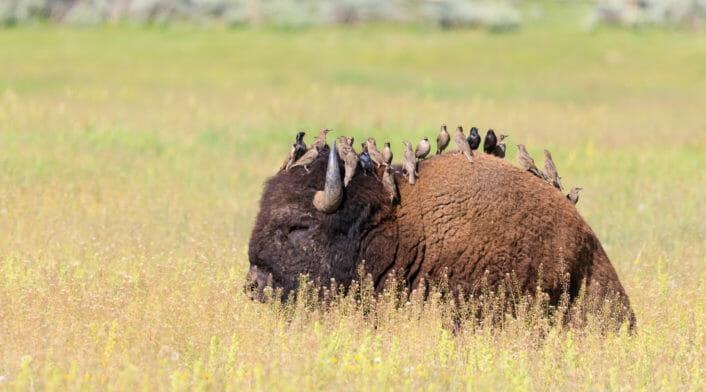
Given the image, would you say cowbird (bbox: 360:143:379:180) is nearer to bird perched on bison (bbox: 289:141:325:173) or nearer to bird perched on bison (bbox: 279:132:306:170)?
bird perched on bison (bbox: 289:141:325:173)

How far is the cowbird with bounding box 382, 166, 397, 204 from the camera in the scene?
8.16 m

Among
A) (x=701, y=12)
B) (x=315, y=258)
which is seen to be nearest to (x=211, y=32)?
(x=701, y=12)

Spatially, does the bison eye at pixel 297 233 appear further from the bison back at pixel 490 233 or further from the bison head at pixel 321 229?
the bison back at pixel 490 233

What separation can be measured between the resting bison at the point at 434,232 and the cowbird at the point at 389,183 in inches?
1.8

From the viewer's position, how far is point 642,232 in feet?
41.9

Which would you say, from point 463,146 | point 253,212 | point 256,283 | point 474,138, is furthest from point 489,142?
point 253,212

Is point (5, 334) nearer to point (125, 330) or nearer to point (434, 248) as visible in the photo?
point (125, 330)

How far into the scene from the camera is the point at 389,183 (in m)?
8.21

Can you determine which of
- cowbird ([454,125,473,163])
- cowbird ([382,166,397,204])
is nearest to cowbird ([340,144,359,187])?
cowbird ([382,166,397,204])

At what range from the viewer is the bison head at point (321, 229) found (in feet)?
26.5

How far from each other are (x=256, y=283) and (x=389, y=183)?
1368 mm

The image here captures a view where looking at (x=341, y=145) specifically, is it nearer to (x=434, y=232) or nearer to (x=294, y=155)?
(x=294, y=155)

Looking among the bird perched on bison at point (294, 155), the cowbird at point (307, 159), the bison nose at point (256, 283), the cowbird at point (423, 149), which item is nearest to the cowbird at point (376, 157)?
the cowbird at point (307, 159)

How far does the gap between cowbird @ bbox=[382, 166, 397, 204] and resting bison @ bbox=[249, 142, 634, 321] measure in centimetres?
5
